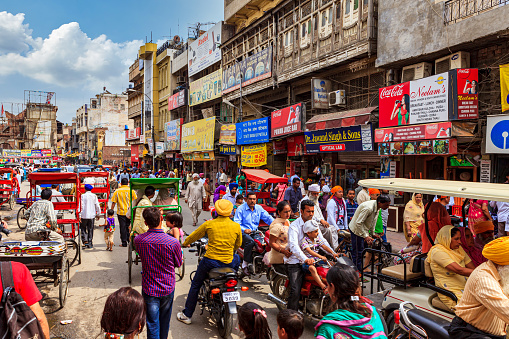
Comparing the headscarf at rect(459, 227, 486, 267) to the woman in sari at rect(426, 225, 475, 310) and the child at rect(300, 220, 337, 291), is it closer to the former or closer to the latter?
the woman in sari at rect(426, 225, 475, 310)

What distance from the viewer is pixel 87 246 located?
10844 mm

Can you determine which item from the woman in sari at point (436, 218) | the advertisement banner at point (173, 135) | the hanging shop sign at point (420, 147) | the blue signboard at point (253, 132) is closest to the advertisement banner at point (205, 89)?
the advertisement banner at point (173, 135)

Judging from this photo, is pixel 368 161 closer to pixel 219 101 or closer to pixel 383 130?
pixel 383 130

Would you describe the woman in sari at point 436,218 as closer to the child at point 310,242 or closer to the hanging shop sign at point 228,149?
the child at point 310,242

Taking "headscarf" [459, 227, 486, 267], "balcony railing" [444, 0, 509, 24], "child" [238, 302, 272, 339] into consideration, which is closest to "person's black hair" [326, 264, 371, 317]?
"child" [238, 302, 272, 339]

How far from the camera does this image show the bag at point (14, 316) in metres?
2.71

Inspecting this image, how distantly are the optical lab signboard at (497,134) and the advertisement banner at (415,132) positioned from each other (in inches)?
39.1

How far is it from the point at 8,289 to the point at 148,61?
1864 inches

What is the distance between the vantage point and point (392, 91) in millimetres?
13094

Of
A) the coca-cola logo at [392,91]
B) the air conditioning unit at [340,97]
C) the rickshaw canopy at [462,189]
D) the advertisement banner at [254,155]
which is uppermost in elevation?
the air conditioning unit at [340,97]

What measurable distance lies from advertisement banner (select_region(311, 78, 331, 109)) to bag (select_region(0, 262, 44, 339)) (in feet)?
49.8

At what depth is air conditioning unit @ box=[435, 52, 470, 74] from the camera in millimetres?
11516

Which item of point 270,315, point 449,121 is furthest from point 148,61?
point 270,315

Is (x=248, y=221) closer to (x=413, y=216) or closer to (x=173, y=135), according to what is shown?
(x=413, y=216)
